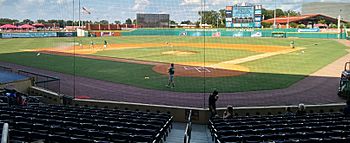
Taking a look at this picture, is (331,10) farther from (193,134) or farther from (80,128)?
(80,128)

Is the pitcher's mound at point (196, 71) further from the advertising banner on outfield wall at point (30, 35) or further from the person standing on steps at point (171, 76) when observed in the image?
the advertising banner on outfield wall at point (30, 35)

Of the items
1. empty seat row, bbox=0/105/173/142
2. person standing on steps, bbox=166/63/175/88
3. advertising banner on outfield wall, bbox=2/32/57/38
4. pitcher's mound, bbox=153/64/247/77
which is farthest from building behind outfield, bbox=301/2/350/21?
empty seat row, bbox=0/105/173/142

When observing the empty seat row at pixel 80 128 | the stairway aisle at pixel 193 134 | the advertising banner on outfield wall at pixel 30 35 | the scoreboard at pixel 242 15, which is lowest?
the stairway aisle at pixel 193 134

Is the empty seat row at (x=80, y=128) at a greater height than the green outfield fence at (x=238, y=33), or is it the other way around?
the green outfield fence at (x=238, y=33)

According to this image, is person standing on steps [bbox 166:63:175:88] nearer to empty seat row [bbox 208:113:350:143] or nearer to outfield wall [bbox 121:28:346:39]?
empty seat row [bbox 208:113:350:143]

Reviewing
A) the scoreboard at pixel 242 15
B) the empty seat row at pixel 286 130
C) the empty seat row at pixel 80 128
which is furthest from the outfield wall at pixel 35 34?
the empty seat row at pixel 286 130

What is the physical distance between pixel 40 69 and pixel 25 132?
19707 millimetres

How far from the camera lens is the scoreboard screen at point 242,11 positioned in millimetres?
35537

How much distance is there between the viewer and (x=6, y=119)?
7.78 meters

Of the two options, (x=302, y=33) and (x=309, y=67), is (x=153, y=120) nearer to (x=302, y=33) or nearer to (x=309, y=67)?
(x=309, y=67)

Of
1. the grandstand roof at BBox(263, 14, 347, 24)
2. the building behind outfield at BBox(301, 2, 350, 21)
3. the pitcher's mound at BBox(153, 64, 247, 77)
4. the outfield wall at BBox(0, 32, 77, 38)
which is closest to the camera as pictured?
the pitcher's mound at BBox(153, 64, 247, 77)

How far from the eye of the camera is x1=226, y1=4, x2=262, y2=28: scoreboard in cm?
3567

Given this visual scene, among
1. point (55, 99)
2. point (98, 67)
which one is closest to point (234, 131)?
point (55, 99)

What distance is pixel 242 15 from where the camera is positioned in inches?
1462
